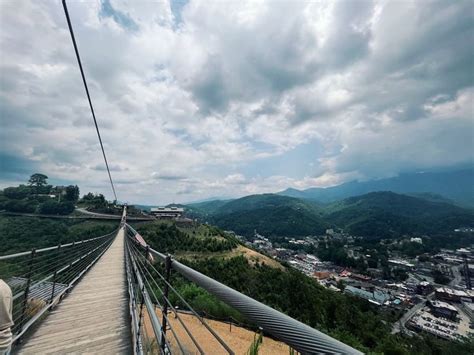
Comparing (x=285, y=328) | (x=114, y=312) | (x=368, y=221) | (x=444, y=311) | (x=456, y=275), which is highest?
(x=285, y=328)

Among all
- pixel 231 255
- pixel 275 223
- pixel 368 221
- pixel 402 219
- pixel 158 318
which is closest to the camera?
pixel 158 318

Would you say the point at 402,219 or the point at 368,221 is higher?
the point at 368,221

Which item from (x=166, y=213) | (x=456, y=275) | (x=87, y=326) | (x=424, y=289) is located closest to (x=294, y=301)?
(x=87, y=326)

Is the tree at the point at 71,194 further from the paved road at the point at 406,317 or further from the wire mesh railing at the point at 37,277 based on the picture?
the paved road at the point at 406,317

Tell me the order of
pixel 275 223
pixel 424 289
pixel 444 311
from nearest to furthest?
pixel 444 311 → pixel 424 289 → pixel 275 223

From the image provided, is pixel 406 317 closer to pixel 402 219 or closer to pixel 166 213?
pixel 166 213

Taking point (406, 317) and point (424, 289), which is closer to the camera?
point (406, 317)
